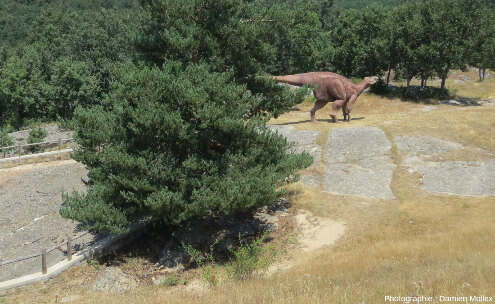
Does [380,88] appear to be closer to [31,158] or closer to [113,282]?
[31,158]

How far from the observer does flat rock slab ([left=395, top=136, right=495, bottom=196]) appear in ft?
66.1

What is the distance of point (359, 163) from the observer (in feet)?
77.9

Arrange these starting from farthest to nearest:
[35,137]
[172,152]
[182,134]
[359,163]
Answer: [35,137], [359,163], [172,152], [182,134]

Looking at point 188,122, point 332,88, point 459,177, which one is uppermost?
point 188,122

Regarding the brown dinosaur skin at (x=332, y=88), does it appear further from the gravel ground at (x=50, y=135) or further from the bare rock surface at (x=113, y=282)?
the gravel ground at (x=50, y=135)

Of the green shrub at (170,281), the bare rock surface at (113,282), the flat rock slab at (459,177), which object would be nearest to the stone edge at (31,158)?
the bare rock surface at (113,282)

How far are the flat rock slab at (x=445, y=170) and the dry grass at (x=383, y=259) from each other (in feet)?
2.20

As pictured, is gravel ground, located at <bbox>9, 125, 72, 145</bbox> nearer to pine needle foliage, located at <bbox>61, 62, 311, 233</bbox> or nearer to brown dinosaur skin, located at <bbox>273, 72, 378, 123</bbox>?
brown dinosaur skin, located at <bbox>273, 72, 378, 123</bbox>

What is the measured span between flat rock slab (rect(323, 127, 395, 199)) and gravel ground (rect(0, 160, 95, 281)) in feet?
38.8

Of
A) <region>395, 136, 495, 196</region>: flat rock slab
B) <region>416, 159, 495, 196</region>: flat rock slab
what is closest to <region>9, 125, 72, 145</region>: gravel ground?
<region>395, 136, 495, 196</region>: flat rock slab

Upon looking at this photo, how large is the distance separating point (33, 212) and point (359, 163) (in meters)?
16.5

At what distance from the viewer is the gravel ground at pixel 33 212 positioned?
16.8 m

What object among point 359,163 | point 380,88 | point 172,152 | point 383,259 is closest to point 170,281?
point 172,152

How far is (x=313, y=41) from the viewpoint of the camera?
49.7m
